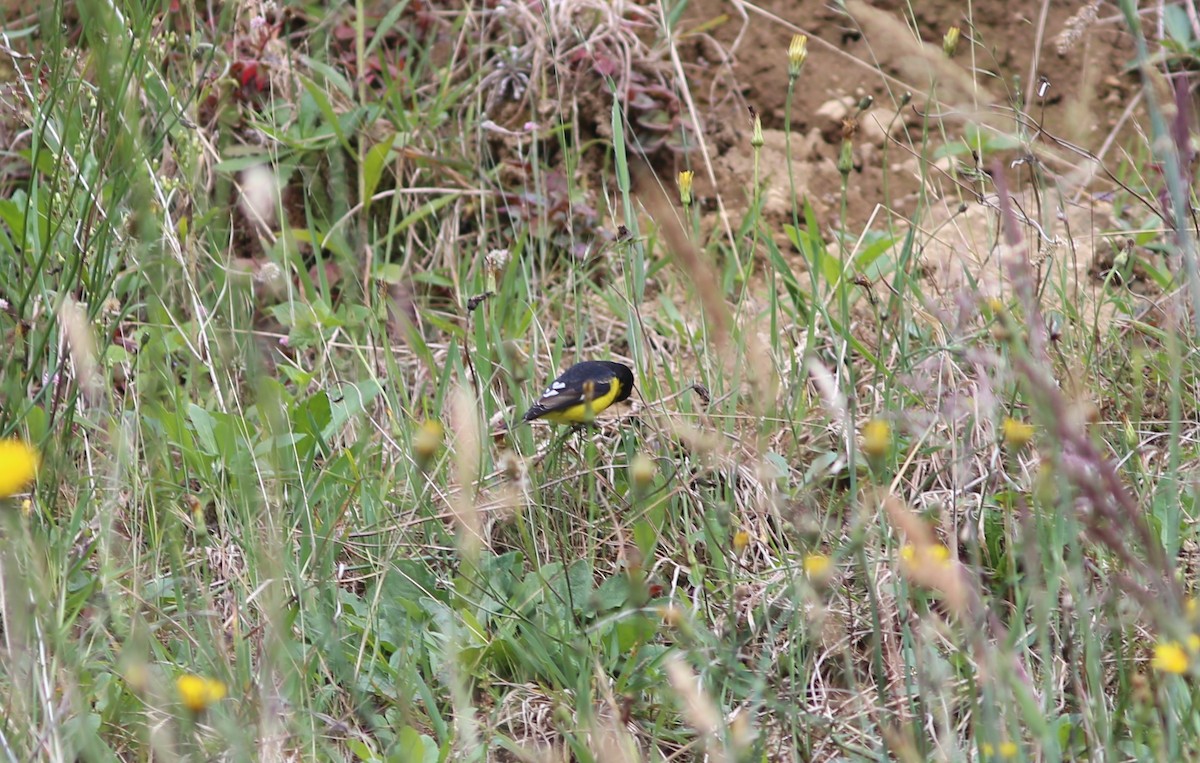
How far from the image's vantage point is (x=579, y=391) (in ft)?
8.45

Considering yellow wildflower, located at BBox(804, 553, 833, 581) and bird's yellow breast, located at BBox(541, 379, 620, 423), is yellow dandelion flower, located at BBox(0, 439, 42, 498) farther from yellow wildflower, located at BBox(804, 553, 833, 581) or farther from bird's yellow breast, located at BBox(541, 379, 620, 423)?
bird's yellow breast, located at BBox(541, 379, 620, 423)

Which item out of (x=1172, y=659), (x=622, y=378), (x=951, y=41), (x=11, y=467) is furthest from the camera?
(x=622, y=378)

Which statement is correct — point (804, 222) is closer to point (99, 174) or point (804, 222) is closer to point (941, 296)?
point (941, 296)

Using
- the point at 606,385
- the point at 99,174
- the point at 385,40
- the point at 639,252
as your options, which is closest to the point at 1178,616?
the point at 606,385

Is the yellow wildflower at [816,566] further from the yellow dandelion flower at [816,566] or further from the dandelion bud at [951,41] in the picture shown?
the dandelion bud at [951,41]

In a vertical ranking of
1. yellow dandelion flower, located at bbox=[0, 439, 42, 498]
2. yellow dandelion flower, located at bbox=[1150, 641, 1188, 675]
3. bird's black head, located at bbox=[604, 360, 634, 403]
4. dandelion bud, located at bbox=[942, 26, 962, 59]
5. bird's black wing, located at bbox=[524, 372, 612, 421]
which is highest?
dandelion bud, located at bbox=[942, 26, 962, 59]

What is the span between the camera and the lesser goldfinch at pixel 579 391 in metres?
2.56

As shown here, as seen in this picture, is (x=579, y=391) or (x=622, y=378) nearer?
(x=579, y=391)

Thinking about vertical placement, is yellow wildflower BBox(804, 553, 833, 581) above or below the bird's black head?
above

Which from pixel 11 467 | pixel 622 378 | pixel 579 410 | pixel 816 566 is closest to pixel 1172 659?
pixel 816 566

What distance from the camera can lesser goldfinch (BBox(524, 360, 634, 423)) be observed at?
2564mm

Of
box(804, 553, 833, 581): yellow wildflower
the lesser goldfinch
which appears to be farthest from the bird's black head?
box(804, 553, 833, 581): yellow wildflower

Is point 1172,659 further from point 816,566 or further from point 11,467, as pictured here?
point 11,467

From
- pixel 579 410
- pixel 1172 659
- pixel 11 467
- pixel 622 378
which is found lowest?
pixel 622 378
